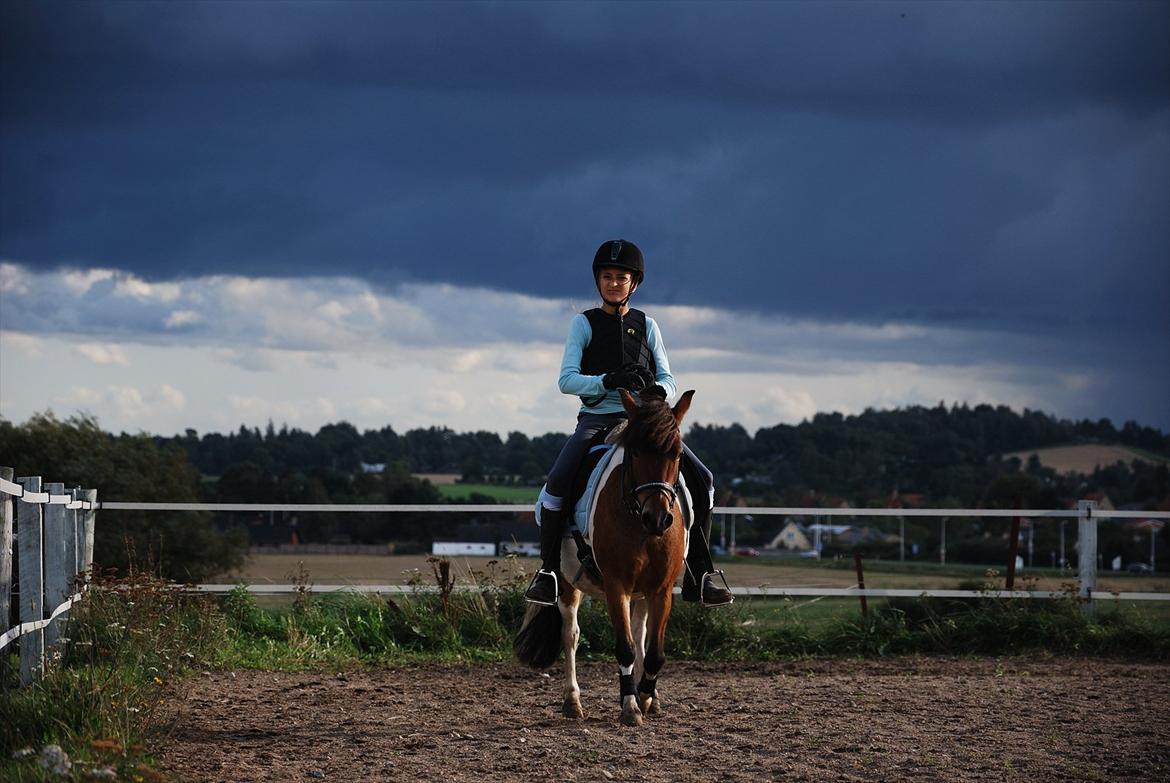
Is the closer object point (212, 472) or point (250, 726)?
point (250, 726)

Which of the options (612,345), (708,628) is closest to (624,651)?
(612,345)

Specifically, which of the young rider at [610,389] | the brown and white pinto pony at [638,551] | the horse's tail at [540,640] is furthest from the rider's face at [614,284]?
the horse's tail at [540,640]

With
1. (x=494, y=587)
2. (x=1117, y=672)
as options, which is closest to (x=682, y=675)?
(x=494, y=587)

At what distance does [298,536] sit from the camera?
123ft

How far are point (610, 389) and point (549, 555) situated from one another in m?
1.19

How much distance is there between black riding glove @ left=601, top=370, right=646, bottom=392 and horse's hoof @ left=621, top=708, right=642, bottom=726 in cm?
200

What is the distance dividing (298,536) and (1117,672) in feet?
99.8

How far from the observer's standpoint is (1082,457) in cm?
7419

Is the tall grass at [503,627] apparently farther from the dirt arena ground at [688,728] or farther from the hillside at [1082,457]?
the hillside at [1082,457]

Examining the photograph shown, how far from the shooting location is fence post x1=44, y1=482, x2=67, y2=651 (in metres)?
8.65

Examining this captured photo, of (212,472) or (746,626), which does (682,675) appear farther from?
(212,472)

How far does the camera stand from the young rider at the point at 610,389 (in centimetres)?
785

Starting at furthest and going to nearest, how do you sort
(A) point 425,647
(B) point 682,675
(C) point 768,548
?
1. (C) point 768,548
2. (A) point 425,647
3. (B) point 682,675

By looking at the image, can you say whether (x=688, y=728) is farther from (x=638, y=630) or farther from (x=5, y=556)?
(x=5, y=556)
